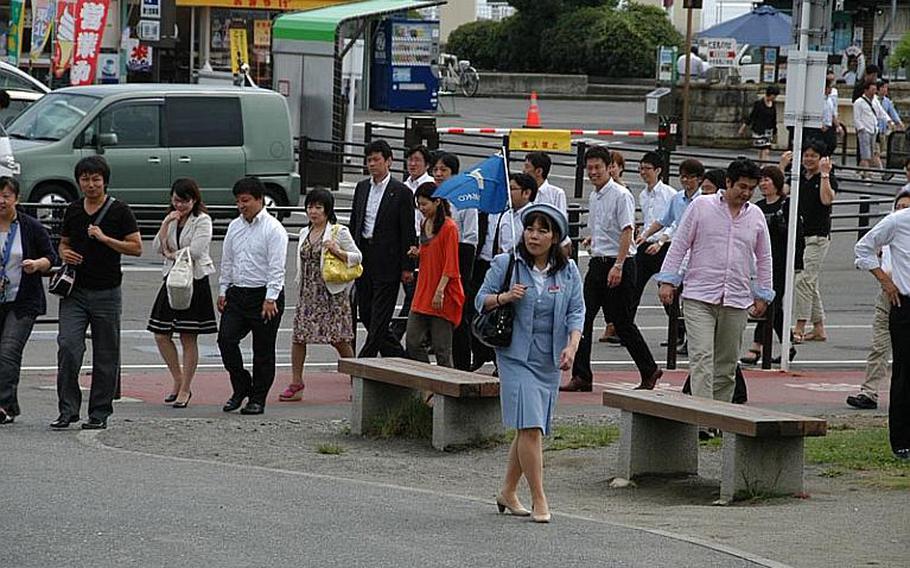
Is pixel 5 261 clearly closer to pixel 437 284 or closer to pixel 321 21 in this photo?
pixel 437 284

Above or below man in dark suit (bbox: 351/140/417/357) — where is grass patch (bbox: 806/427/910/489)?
below

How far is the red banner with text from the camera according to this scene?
2994 centimetres

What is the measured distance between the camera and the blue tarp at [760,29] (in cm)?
4106

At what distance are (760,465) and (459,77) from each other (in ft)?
155

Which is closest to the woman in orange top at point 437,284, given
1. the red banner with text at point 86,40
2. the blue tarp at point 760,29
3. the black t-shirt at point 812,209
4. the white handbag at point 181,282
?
the white handbag at point 181,282

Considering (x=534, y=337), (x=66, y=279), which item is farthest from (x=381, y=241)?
(x=534, y=337)

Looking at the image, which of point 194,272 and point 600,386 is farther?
point 600,386

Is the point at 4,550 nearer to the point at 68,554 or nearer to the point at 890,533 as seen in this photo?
the point at 68,554

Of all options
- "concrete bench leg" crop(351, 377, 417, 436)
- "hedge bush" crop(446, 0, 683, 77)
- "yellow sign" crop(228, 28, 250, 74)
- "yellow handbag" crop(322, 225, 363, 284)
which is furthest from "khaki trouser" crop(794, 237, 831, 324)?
"hedge bush" crop(446, 0, 683, 77)

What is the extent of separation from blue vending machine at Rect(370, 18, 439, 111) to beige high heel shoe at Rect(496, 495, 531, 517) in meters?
38.5

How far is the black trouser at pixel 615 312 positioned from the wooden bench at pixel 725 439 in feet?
9.50

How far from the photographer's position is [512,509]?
9.01 metres

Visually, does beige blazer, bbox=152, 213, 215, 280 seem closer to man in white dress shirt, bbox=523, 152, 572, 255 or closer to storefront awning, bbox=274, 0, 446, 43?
man in white dress shirt, bbox=523, 152, 572, 255

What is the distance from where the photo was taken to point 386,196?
1348 cm
